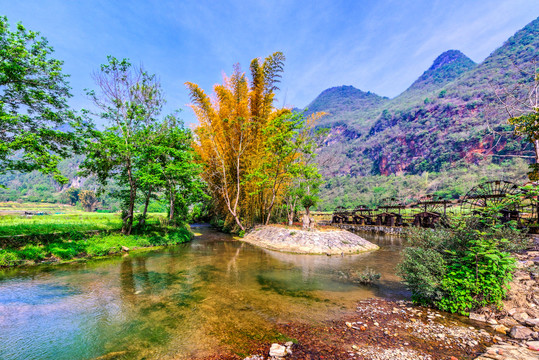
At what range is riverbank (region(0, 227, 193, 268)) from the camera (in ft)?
28.2

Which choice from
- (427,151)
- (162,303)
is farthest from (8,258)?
(427,151)

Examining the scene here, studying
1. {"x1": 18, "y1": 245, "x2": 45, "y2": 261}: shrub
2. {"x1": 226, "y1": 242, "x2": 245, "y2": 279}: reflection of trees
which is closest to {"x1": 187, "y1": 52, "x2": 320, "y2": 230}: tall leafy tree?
{"x1": 226, "y1": 242, "x2": 245, "y2": 279}: reflection of trees

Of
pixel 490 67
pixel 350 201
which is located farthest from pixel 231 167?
pixel 490 67

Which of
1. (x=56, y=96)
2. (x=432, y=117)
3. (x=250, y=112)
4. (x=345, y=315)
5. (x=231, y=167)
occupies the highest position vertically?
(x=432, y=117)

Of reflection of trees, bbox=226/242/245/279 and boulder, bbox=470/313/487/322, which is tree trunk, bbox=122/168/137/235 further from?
boulder, bbox=470/313/487/322

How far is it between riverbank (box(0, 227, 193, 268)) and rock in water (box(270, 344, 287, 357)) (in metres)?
10.8

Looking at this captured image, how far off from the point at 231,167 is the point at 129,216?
8.51 m

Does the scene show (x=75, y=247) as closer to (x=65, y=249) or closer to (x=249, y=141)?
(x=65, y=249)

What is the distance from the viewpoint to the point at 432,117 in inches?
3046

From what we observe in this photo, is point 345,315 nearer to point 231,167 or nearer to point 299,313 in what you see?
point 299,313

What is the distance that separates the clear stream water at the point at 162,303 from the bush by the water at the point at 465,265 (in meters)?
1.51

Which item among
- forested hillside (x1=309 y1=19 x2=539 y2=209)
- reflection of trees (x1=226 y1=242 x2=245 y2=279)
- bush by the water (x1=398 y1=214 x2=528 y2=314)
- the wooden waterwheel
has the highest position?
forested hillside (x1=309 y1=19 x2=539 y2=209)

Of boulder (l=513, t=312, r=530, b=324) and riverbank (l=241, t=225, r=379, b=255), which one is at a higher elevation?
boulder (l=513, t=312, r=530, b=324)

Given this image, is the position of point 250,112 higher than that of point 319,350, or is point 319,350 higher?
point 250,112
